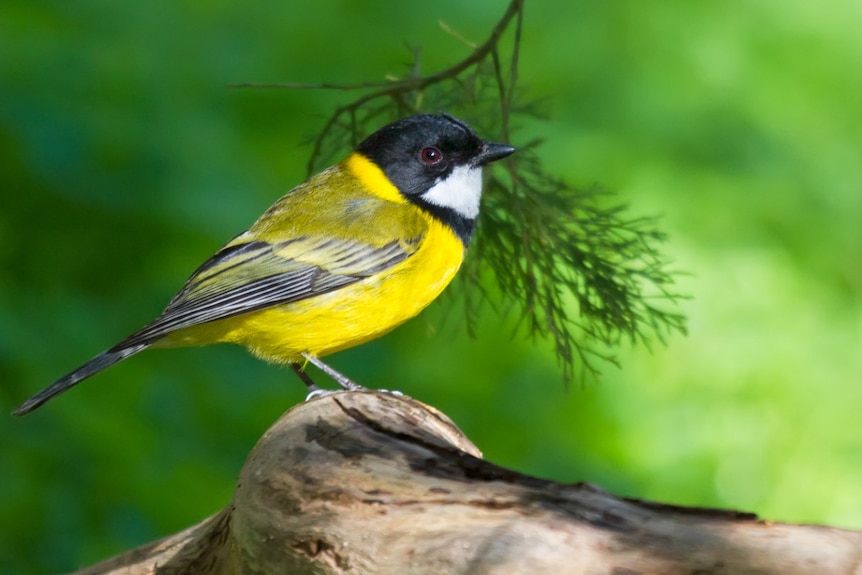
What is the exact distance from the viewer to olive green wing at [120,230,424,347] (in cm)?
289

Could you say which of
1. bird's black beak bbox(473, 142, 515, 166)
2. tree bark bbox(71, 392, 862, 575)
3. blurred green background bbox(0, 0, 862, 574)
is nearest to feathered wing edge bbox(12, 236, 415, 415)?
bird's black beak bbox(473, 142, 515, 166)

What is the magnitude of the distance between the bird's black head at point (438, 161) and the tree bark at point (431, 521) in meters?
0.88

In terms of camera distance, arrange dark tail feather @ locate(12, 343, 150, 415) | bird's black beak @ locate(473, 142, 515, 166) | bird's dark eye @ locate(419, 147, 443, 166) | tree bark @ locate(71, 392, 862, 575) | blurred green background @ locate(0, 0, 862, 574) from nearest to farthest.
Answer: tree bark @ locate(71, 392, 862, 575)
dark tail feather @ locate(12, 343, 150, 415)
bird's black beak @ locate(473, 142, 515, 166)
bird's dark eye @ locate(419, 147, 443, 166)
blurred green background @ locate(0, 0, 862, 574)

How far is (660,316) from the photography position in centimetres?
320

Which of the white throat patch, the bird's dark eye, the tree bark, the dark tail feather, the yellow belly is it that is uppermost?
the bird's dark eye

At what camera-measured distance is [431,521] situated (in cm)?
198

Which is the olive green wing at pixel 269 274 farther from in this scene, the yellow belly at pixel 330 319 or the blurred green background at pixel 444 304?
the blurred green background at pixel 444 304

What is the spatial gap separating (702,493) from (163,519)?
77.4 inches

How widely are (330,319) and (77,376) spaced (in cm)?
65

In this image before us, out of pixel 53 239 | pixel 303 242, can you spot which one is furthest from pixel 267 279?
pixel 53 239

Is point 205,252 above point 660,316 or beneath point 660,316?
above

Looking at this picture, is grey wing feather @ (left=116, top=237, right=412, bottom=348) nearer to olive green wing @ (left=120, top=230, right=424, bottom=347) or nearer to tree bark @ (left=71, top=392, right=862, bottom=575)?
olive green wing @ (left=120, top=230, right=424, bottom=347)

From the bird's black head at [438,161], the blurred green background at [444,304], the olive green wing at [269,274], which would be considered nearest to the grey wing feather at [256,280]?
the olive green wing at [269,274]

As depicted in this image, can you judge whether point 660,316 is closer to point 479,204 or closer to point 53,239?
point 479,204
